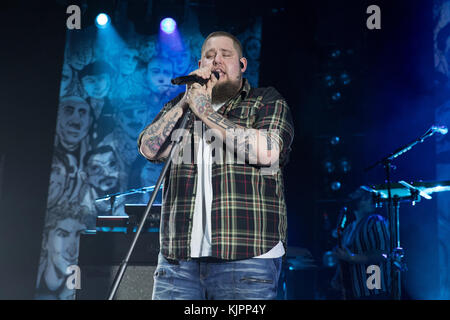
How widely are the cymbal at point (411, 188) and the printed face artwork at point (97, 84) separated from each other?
10.5ft

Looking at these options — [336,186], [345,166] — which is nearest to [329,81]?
[345,166]

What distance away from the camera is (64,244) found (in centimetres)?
→ 471

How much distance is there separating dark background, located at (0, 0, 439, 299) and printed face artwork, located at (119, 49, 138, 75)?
2.84 ft

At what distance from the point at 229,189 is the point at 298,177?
8.76 ft

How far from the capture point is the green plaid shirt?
4.86ft

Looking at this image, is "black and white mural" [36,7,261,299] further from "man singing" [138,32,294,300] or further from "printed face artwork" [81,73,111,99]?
"man singing" [138,32,294,300]

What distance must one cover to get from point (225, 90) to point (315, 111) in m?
2.65

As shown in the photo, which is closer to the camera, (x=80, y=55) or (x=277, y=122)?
(x=277, y=122)

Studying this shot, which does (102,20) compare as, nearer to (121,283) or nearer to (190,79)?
(121,283)

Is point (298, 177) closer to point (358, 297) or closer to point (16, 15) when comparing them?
point (358, 297)

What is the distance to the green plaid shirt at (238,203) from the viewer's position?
1482 mm

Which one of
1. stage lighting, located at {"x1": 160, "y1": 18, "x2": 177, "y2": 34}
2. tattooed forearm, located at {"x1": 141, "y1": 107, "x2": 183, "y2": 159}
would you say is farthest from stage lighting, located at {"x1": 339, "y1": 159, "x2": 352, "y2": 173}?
tattooed forearm, located at {"x1": 141, "y1": 107, "x2": 183, "y2": 159}

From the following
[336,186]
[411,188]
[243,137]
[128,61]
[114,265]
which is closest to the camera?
[243,137]
